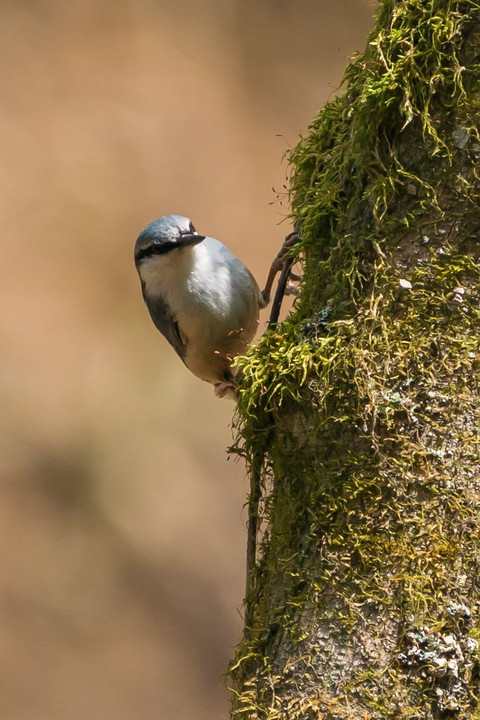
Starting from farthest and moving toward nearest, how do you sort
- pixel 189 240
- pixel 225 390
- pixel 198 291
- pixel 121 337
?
pixel 121 337 < pixel 225 390 < pixel 198 291 < pixel 189 240

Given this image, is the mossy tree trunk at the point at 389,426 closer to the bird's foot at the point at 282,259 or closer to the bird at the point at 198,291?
the bird's foot at the point at 282,259

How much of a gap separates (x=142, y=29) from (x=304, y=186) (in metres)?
4.23

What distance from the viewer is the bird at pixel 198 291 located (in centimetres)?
255

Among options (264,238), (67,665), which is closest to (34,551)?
(67,665)

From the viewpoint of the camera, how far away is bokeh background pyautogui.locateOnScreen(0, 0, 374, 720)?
16.5ft

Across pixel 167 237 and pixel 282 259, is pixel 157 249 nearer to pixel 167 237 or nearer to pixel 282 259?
pixel 167 237

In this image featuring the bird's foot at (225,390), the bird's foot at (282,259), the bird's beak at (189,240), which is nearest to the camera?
the bird's foot at (282,259)

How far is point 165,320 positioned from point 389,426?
4.80 feet

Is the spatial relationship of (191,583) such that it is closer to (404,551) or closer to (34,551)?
(34,551)

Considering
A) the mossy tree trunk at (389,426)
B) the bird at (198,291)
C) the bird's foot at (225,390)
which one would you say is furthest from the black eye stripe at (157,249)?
the mossy tree trunk at (389,426)

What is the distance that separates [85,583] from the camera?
5.09 m

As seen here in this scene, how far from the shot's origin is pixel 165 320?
2730 millimetres

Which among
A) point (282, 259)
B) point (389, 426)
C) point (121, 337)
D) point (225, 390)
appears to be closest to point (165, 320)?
point (225, 390)

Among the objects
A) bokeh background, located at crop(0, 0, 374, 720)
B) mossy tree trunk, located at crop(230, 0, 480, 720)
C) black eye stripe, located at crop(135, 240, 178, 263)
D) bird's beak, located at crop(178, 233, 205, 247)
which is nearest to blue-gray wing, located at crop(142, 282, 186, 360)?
black eye stripe, located at crop(135, 240, 178, 263)
